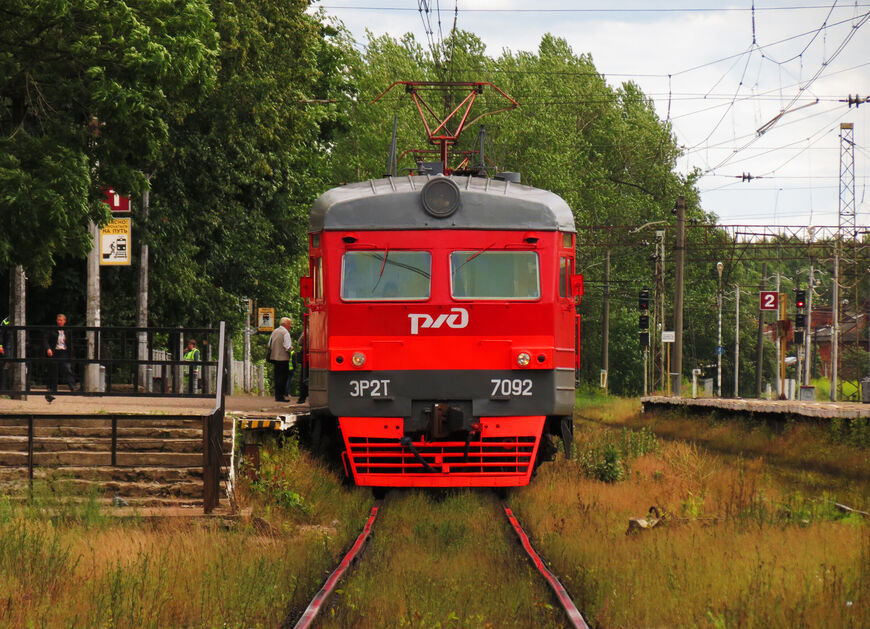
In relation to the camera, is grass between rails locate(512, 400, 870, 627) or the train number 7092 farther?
the train number 7092

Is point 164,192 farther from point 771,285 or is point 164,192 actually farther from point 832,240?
point 771,285

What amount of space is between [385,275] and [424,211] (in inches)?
34.2

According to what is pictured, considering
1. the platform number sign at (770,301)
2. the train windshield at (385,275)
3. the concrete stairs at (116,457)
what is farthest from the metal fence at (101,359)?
the platform number sign at (770,301)

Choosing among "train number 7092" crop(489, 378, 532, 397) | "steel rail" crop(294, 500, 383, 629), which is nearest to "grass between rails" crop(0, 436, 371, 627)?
"steel rail" crop(294, 500, 383, 629)

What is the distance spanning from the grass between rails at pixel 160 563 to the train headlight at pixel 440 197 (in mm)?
3556

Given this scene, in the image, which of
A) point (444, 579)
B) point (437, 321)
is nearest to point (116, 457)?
point (437, 321)

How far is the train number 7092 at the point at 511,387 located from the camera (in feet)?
44.1

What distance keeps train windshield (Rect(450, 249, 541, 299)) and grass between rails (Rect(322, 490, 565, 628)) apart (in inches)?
97.5

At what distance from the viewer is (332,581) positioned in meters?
Result: 9.10

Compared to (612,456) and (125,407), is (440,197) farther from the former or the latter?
(125,407)

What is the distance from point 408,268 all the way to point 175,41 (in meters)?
7.83

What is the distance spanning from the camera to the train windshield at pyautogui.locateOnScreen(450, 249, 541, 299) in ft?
45.0

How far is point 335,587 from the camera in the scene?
9133mm

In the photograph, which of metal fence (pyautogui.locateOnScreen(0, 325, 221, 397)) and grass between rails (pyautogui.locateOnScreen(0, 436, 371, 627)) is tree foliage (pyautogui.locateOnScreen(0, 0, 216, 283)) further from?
grass between rails (pyautogui.locateOnScreen(0, 436, 371, 627))
